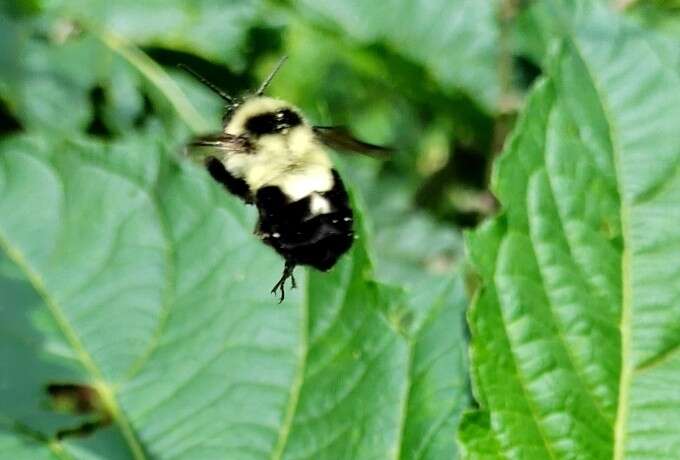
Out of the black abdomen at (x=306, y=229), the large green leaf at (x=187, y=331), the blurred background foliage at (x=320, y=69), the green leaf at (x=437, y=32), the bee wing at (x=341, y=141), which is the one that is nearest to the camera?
the black abdomen at (x=306, y=229)

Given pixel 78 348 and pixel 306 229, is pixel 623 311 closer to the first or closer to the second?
pixel 306 229

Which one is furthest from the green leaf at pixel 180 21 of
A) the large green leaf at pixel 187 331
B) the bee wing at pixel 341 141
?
the bee wing at pixel 341 141

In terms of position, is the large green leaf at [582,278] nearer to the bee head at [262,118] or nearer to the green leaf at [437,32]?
the bee head at [262,118]

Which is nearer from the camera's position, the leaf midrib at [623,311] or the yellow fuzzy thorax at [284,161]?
the yellow fuzzy thorax at [284,161]

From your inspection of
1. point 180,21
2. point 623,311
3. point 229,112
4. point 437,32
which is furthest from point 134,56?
point 623,311

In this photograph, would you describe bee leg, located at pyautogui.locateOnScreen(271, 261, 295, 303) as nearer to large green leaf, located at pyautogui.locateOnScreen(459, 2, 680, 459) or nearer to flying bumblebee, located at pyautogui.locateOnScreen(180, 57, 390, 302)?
flying bumblebee, located at pyautogui.locateOnScreen(180, 57, 390, 302)

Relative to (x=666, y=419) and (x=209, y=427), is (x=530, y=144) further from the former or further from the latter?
(x=209, y=427)
